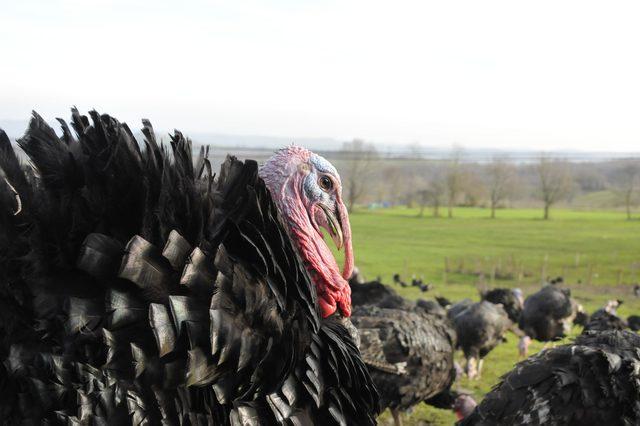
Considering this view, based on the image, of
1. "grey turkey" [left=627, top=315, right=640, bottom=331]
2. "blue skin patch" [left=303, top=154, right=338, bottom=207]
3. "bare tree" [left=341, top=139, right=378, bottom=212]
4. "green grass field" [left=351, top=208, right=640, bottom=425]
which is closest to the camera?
"blue skin patch" [left=303, top=154, right=338, bottom=207]

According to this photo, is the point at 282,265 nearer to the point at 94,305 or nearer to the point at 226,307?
the point at 226,307

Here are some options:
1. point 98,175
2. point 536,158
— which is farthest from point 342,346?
point 536,158

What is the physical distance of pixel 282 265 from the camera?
249 cm

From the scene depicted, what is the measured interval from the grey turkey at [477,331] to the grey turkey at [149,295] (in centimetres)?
734

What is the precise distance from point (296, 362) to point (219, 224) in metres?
0.62

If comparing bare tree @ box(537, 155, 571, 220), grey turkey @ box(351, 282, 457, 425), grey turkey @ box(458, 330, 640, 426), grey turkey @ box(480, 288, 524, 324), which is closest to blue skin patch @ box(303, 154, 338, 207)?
grey turkey @ box(458, 330, 640, 426)

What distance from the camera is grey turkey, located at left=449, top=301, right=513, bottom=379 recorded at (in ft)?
31.5

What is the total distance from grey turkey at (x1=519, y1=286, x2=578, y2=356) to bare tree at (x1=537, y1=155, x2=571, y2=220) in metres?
32.4

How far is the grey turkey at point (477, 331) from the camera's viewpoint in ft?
31.5

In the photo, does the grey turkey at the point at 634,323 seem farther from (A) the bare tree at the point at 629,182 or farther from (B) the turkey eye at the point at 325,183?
(A) the bare tree at the point at 629,182

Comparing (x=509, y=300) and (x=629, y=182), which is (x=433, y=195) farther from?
(x=509, y=300)

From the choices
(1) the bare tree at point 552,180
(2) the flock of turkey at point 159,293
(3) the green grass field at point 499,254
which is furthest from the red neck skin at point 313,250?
(1) the bare tree at point 552,180

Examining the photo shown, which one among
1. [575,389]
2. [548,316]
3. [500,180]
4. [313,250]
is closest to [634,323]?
[548,316]

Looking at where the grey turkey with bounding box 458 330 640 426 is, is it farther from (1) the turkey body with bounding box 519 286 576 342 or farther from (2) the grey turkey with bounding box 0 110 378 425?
(1) the turkey body with bounding box 519 286 576 342
